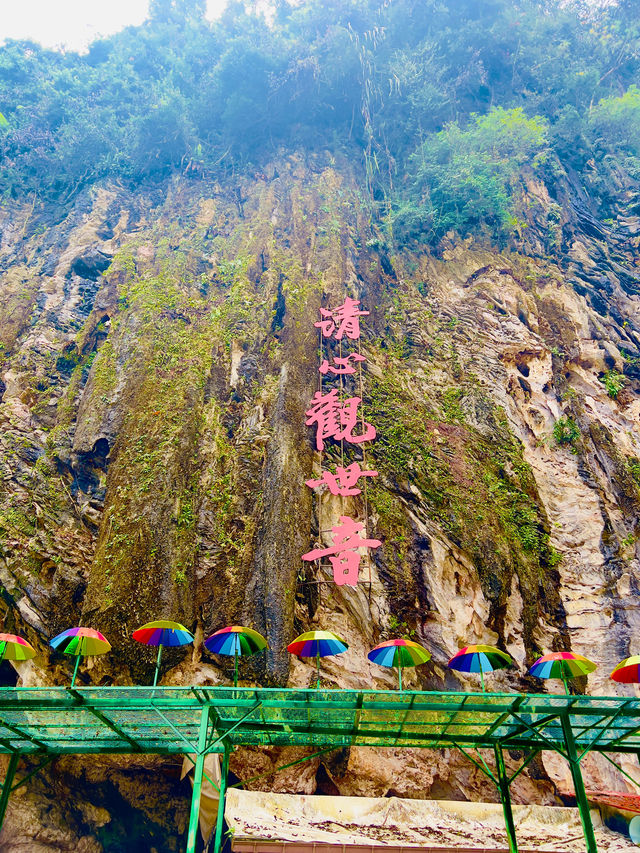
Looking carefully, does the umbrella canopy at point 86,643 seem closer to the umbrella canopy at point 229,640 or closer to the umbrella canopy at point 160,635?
the umbrella canopy at point 160,635

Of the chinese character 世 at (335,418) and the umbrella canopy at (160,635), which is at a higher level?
the chinese character 世 at (335,418)

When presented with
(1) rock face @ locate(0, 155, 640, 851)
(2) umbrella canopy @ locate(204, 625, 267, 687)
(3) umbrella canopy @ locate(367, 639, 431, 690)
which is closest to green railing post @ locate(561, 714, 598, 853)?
(3) umbrella canopy @ locate(367, 639, 431, 690)

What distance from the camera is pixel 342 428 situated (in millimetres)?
12109

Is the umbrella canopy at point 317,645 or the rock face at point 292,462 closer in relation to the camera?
the umbrella canopy at point 317,645

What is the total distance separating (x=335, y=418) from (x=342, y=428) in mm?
276

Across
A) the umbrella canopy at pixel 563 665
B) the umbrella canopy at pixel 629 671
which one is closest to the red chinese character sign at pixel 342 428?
the umbrella canopy at pixel 563 665

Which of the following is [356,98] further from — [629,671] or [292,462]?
[629,671]

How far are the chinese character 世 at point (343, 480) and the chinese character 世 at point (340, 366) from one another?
252cm

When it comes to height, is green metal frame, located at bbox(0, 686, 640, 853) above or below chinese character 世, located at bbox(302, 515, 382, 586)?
below

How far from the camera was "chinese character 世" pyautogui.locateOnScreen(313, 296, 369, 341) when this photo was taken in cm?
1380

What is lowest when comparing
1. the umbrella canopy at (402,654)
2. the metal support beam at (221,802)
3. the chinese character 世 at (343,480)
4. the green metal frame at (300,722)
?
the metal support beam at (221,802)

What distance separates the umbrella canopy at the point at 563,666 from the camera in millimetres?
6637

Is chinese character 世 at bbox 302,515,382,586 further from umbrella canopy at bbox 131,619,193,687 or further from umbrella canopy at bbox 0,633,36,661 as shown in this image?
umbrella canopy at bbox 0,633,36,661

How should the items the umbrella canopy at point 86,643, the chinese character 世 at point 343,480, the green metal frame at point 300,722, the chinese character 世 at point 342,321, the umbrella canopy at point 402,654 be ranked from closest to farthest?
the green metal frame at point 300,722
the umbrella canopy at point 86,643
the umbrella canopy at point 402,654
the chinese character 世 at point 343,480
the chinese character 世 at point 342,321
